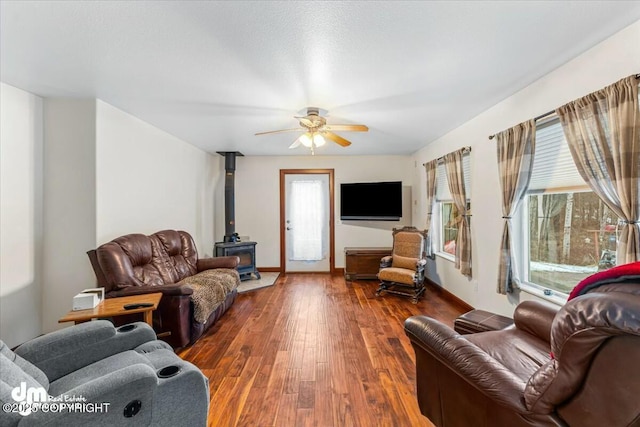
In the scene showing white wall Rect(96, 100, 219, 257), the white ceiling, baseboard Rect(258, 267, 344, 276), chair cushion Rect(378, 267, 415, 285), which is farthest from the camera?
baseboard Rect(258, 267, 344, 276)

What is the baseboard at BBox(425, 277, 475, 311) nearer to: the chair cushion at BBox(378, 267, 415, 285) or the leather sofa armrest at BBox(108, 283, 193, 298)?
the chair cushion at BBox(378, 267, 415, 285)

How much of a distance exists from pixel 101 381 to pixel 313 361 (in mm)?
1654

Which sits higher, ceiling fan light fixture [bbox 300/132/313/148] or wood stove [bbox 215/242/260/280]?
ceiling fan light fixture [bbox 300/132/313/148]

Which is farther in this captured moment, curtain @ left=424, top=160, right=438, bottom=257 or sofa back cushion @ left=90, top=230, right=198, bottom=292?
curtain @ left=424, top=160, right=438, bottom=257

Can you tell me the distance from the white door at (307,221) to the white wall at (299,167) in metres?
0.21

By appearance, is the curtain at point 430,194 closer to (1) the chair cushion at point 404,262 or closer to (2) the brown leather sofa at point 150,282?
(1) the chair cushion at point 404,262

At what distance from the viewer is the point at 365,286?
15.8ft

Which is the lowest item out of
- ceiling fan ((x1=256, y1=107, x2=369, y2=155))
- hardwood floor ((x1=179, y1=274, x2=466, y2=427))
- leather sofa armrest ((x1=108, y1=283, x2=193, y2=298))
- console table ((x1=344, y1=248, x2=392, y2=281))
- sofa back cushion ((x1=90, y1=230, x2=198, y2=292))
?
hardwood floor ((x1=179, y1=274, x2=466, y2=427))

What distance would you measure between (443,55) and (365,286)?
373cm

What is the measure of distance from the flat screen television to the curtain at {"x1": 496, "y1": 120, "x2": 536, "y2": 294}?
254 cm

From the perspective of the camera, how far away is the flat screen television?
531 centimetres

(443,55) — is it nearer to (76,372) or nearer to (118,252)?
(76,372)

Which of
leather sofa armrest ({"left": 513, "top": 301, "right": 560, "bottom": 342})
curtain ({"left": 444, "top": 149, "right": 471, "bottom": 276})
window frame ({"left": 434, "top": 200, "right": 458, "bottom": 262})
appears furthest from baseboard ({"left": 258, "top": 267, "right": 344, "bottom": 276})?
leather sofa armrest ({"left": 513, "top": 301, "right": 560, "bottom": 342})

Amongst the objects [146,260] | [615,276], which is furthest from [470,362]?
[146,260]
